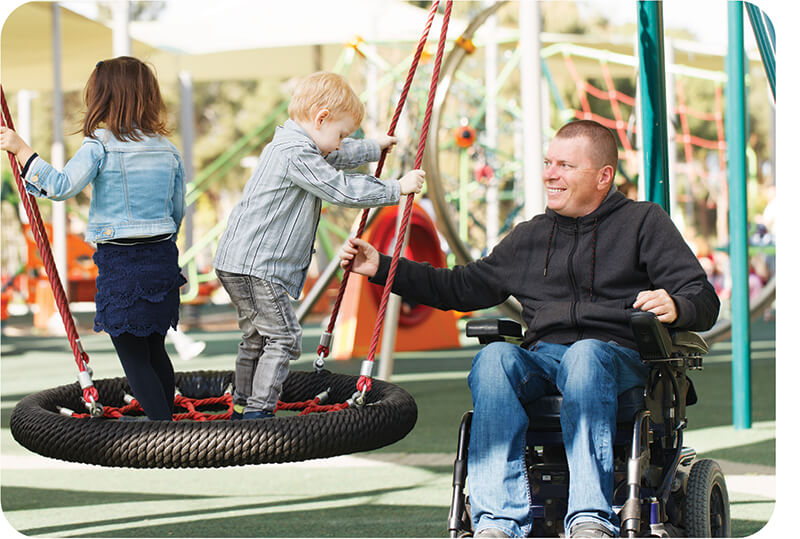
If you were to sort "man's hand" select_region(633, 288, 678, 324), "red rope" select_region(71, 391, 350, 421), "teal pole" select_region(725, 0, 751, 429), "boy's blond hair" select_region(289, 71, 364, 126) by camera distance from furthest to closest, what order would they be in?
"teal pole" select_region(725, 0, 751, 429) < "red rope" select_region(71, 391, 350, 421) < "boy's blond hair" select_region(289, 71, 364, 126) < "man's hand" select_region(633, 288, 678, 324)

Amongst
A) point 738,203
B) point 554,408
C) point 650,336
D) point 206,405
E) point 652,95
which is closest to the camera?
point 650,336

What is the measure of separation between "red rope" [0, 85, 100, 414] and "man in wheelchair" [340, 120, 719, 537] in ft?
2.62

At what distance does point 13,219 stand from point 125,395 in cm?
1810

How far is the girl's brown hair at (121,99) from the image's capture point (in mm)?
2699

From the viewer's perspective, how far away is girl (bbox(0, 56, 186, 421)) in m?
2.65

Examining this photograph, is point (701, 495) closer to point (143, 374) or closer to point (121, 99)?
point (143, 374)

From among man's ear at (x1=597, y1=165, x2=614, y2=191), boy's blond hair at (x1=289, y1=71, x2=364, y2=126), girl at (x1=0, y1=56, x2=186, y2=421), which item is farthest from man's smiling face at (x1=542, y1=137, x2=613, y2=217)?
girl at (x1=0, y1=56, x2=186, y2=421)

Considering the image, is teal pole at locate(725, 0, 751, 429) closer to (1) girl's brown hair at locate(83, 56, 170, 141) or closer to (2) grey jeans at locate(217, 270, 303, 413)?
(2) grey jeans at locate(217, 270, 303, 413)

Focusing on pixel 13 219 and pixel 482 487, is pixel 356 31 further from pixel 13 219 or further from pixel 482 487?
pixel 482 487

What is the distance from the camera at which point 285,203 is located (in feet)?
8.99

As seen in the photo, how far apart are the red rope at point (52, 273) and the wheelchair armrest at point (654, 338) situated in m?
1.36

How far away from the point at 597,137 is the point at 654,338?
64 centimetres

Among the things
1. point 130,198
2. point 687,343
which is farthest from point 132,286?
point 687,343

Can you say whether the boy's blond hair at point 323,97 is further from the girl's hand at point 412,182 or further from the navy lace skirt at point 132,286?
the navy lace skirt at point 132,286
